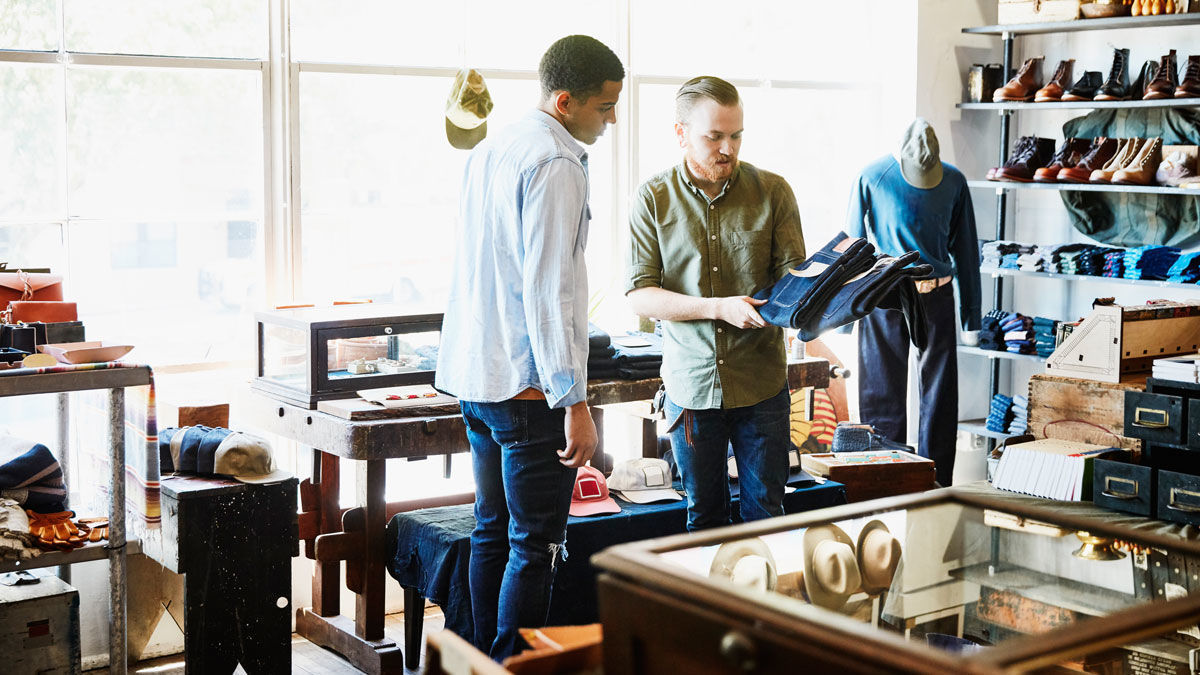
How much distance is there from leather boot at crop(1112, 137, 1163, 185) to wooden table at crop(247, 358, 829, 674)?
215cm

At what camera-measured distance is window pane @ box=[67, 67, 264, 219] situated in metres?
4.04

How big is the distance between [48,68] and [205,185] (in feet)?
2.00

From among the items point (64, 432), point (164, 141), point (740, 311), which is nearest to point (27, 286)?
point (64, 432)

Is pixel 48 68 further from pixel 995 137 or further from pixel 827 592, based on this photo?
pixel 995 137

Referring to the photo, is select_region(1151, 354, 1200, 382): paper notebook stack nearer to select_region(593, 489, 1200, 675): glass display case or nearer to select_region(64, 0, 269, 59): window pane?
select_region(593, 489, 1200, 675): glass display case

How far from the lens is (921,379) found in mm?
5652

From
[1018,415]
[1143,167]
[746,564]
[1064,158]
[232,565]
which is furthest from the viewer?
[1018,415]

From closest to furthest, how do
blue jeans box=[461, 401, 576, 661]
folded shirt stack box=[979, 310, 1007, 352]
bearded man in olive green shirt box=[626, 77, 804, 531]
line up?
blue jeans box=[461, 401, 576, 661], bearded man in olive green shirt box=[626, 77, 804, 531], folded shirt stack box=[979, 310, 1007, 352]

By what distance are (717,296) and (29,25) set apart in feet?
7.53

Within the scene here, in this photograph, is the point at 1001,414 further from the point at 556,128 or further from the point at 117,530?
the point at 117,530

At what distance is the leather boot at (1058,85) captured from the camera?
19.3ft

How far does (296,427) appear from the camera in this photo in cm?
382

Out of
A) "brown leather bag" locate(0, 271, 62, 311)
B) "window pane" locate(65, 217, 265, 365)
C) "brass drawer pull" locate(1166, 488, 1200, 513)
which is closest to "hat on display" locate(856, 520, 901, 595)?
"brass drawer pull" locate(1166, 488, 1200, 513)

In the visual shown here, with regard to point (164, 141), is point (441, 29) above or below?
above
